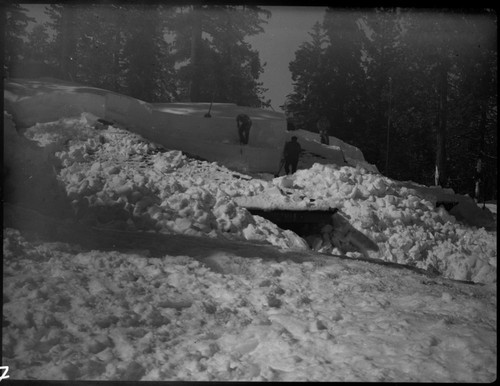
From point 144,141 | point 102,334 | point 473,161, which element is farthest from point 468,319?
point 144,141

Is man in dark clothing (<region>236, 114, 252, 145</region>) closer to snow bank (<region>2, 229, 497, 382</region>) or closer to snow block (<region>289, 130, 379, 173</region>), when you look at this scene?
snow block (<region>289, 130, 379, 173</region>)

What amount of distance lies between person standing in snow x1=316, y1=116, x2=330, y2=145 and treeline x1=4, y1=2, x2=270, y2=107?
621mm

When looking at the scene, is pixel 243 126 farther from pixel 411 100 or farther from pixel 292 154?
pixel 411 100

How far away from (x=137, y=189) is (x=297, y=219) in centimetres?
224

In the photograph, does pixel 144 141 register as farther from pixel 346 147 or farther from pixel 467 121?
pixel 467 121

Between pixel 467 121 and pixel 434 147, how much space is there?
0.33 m

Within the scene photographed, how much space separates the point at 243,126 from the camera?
6449 millimetres

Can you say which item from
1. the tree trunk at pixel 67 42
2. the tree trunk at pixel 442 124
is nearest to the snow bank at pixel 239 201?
the tree trunk at pixel 442 124

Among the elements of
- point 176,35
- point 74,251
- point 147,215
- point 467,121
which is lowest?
point 147,215

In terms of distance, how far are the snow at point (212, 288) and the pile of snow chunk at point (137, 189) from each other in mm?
25

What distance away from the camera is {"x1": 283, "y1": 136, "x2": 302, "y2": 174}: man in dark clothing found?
6.50 m

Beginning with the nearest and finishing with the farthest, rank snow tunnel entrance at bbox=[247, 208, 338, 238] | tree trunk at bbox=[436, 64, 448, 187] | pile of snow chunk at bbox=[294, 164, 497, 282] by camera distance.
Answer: tree trunk at bbox=[436, 64, 448, 187]
pile of snow chunk at bbox=[294, 164, 497, 282]
snow tunnel entrance at bbox=[247, 208, 338, 238]

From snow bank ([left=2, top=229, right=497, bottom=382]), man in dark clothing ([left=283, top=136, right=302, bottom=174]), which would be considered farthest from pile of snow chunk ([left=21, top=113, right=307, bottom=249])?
snow bank ([left=2, top=229, right=497, bottom=382])

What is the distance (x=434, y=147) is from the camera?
13.5 ft
